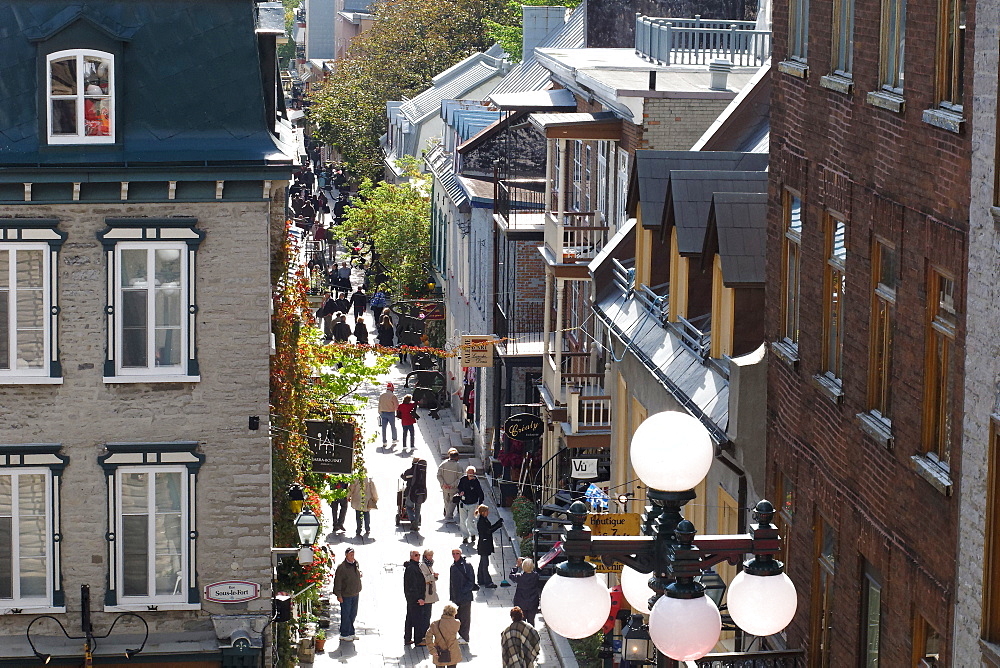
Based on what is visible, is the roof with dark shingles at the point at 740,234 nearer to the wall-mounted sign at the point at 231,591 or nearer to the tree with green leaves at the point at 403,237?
the wall-mounted sign at the point at 231,591

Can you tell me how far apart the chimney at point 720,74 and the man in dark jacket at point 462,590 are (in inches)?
329

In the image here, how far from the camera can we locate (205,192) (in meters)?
19.2

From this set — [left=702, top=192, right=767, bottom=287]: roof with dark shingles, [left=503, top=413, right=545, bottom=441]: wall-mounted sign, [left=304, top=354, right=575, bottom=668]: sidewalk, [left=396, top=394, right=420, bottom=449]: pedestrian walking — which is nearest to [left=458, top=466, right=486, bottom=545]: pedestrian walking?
[left=304, top=354, right=575, bottom=668]: sidewalk

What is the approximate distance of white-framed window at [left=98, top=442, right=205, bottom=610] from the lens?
64.2 ft

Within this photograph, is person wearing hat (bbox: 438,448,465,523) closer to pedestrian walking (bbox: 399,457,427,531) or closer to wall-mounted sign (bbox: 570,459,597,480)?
pedestrian walking (bbox: 399,457,427,531)

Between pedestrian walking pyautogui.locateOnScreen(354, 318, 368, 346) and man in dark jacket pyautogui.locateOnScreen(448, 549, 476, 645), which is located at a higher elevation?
pedestrian walking pyautogui.locateOnScreen(354, 318, 368, 346)

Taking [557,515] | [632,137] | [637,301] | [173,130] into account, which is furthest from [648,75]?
[557,515]

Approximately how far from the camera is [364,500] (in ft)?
102

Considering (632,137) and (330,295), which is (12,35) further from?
(330,295)

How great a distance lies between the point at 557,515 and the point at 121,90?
395 inches

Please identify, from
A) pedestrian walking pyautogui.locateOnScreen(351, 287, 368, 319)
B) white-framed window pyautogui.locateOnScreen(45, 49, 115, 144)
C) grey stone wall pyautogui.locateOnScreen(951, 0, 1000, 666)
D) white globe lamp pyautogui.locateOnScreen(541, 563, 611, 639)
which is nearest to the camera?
white globe lamp pyautogui.locateOnScreen(541, 563, 611, 639)

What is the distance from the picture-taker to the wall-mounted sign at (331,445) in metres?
23.3

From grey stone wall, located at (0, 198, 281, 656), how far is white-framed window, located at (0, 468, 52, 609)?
0.22m

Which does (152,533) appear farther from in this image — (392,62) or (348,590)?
(392,62)
